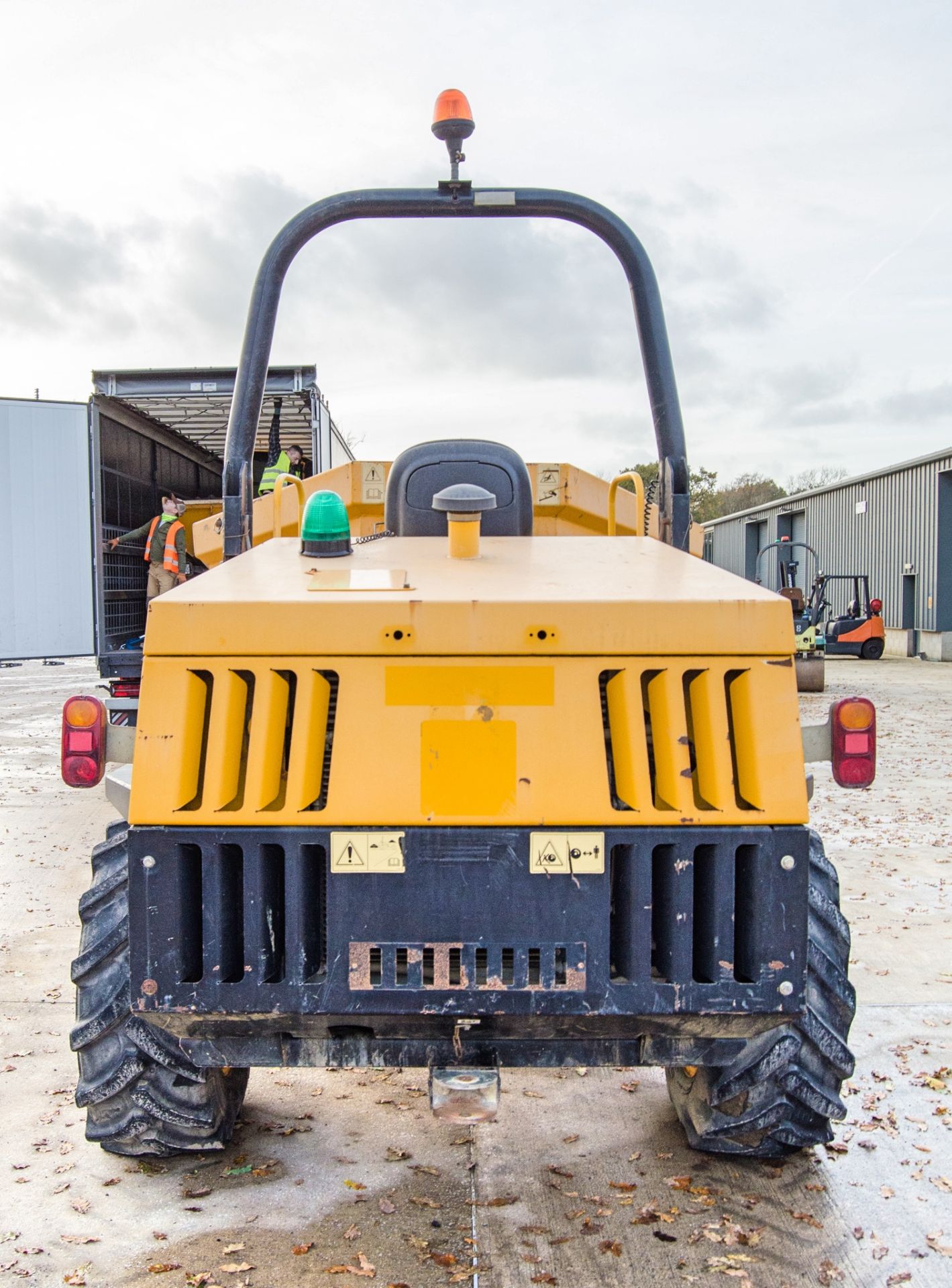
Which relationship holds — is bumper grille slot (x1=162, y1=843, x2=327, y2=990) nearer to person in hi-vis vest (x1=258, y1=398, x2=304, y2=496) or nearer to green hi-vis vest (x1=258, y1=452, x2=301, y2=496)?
person in hi-vis vest (x1=258, y1=398, x2=304, y2=496)

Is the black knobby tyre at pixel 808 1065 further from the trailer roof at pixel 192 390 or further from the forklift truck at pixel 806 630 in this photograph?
the forklift truck at pixel 806 630

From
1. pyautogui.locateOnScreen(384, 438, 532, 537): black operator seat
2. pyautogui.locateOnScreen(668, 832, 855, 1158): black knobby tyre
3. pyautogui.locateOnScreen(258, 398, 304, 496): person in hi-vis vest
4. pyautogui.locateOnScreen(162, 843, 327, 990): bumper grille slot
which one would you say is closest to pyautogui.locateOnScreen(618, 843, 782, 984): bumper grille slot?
pyautogui.locateOnScreen(668, 832, 855, 1158): black knobby tyre

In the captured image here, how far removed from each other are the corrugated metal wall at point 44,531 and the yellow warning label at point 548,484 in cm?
722

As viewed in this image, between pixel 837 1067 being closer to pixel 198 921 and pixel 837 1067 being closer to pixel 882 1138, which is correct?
pixel 882 1138

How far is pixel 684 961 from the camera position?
2.53 m

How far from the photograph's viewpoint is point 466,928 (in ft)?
8.23

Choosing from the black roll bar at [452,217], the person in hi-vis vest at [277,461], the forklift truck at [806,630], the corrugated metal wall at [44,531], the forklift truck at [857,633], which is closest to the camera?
the black roll bar at [452,217]

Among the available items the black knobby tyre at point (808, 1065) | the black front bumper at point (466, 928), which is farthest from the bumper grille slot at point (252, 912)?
the black knobby tyre at point (808, 1065)

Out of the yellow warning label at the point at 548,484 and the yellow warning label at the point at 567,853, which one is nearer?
the yellow warning label at the point at 567,853

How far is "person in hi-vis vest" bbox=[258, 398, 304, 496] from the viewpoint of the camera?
9250 mm

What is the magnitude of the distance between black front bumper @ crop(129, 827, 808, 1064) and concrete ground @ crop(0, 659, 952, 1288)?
71 centimetres

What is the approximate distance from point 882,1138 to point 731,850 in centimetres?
156

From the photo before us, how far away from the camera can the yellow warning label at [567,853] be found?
250cm

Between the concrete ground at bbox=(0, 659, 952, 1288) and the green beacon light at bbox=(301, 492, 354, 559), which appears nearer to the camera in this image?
the concrete ground at bbox=(0, 659, 952, 1288)
